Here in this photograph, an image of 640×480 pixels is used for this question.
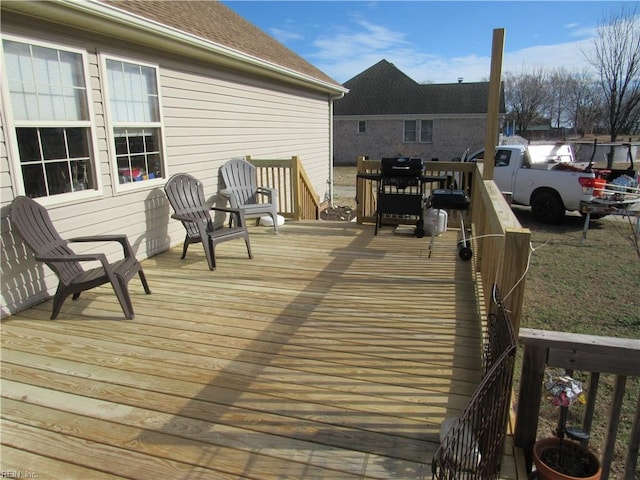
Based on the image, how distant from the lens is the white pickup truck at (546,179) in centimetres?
794

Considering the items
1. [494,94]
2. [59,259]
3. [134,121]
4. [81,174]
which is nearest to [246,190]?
[134,121]

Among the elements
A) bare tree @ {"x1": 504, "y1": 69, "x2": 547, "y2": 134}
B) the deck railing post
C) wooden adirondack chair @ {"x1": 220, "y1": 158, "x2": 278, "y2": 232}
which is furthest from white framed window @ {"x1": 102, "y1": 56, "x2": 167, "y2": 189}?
bare tree @ {"x1": 504, "y1": 69, "x2": 547, "y2": 134}

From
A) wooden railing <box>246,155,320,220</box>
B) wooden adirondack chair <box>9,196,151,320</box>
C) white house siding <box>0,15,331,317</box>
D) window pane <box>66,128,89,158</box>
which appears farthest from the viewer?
wooden railing <box>246,155,320,220</box>

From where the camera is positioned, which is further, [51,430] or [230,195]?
[230,195]

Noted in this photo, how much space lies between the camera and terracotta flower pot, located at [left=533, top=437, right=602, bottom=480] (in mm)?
1702

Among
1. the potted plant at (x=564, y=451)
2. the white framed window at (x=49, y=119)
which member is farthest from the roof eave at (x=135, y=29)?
the potted plant at (x=564, y=451)

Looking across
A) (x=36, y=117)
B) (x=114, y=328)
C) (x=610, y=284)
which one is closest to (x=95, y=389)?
(x=114, y=328)

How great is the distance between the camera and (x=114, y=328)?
10.3ft

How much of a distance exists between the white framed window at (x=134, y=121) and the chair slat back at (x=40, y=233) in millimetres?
1097

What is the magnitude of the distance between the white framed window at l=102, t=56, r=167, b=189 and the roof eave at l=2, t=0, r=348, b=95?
0.97 ft

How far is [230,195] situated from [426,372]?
3.73 meters

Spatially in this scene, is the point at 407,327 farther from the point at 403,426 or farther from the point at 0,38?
the point at 0,38

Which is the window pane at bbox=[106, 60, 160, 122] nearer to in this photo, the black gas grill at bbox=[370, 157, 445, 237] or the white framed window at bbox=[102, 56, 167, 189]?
the white framed window at bbox=[102, 56, 167, 189]

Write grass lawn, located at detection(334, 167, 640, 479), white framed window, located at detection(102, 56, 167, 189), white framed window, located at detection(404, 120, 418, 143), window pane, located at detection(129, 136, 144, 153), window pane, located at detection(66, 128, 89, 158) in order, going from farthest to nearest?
1. white framed window, located at detection(404, 120, 418, 143)
2. window pane, located at detection(129, 136, 144, 153)
3. white framed window, located at detection(102, 56, 167, 189)
4. window pane, located at detection(66, 128, 89, 158)
5. grass lawn, located at detection(334, 167, 640, 479)
